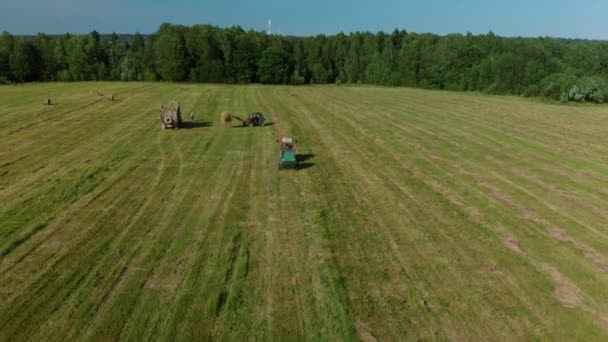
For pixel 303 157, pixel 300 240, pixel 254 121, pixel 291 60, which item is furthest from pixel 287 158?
pixel 291 60

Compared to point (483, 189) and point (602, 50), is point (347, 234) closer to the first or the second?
point (483, 189)

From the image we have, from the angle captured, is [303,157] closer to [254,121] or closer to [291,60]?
→ [254,121]

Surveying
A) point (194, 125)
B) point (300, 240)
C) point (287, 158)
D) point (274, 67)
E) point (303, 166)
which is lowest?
point (300, 240)

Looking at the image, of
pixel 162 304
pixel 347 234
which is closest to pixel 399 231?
pixel 347 234

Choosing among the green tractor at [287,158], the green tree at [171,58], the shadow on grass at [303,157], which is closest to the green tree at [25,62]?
the green tree at [171,58]

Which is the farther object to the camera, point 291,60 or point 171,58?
point 291,60

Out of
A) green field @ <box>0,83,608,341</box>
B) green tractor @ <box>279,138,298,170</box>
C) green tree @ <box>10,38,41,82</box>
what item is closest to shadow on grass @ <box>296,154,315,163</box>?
green field @ <box>0,83,608,341</box>

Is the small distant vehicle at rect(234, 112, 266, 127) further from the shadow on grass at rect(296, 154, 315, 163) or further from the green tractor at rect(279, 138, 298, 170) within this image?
the green tractor at rect(279, 138, 298, 170)
